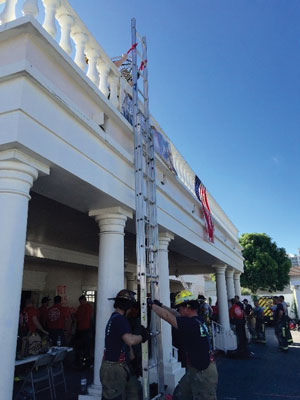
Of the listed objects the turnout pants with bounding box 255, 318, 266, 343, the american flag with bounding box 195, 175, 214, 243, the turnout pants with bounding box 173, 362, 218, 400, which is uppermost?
the american flag with bounding box 195, 175, 214, 243

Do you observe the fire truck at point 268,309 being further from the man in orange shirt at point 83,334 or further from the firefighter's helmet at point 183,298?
the firefighter's helmet at point 183,298

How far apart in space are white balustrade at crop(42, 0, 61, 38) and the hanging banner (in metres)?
2.50

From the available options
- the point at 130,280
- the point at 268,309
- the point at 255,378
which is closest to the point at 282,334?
the point at 255,378

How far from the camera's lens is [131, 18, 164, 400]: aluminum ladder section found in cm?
376

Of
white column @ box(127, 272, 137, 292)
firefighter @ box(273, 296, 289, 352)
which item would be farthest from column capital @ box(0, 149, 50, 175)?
white column @ box(127, 272, 137, 292)

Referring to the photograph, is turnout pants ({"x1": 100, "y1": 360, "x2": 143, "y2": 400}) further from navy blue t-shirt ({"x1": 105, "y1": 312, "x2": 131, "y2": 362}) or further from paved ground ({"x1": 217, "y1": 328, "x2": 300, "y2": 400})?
paved ground ({"x1": 217, "y1": 328, "x2": 300, "y2": 400})

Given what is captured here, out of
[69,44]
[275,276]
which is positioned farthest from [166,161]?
[275,276]

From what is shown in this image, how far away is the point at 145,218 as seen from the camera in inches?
180

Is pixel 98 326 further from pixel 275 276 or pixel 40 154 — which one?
pixel 275 276

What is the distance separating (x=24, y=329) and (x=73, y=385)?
1574 millimetres

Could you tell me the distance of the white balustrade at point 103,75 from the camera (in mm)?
4531

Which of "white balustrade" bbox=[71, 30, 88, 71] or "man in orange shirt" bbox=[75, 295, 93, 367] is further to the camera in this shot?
"man in orange shirt" bbox=[75, 295, 93, 367]

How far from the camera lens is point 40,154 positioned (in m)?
3.14

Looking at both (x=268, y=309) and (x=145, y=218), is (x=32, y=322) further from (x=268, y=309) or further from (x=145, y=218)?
(x=268, y=309)
